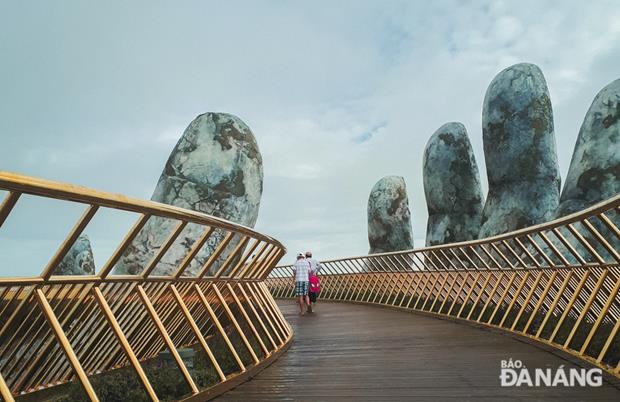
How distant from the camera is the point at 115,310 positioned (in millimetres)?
6324

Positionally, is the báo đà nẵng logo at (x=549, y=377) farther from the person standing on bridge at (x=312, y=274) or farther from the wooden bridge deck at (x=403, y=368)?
the person standing on bridge at (x=312, y=274)

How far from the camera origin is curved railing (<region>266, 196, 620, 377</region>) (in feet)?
24.0

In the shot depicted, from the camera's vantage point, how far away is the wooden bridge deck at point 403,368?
5457mm

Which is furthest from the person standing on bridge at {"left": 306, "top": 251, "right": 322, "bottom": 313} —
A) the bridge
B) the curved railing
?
the bridge

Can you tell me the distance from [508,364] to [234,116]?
35.0 ft

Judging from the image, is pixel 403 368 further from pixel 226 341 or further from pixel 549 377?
pixel 226 341

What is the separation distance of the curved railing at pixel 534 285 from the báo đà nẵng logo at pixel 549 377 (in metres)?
0.25

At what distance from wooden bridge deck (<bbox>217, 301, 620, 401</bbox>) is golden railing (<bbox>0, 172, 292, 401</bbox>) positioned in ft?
1.35

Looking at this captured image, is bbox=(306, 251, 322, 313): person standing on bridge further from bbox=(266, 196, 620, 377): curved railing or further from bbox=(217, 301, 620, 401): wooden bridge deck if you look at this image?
bbox=(217, 301, 620, 401): wooden bridge deck

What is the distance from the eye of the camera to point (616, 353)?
6980 millimetres

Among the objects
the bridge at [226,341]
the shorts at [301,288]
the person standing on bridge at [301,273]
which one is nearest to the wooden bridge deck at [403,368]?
the bridge at [226,341]

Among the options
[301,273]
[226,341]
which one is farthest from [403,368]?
[301,273]

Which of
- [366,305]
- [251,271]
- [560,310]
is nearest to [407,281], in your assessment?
[366,305]

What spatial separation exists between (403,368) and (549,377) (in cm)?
160
